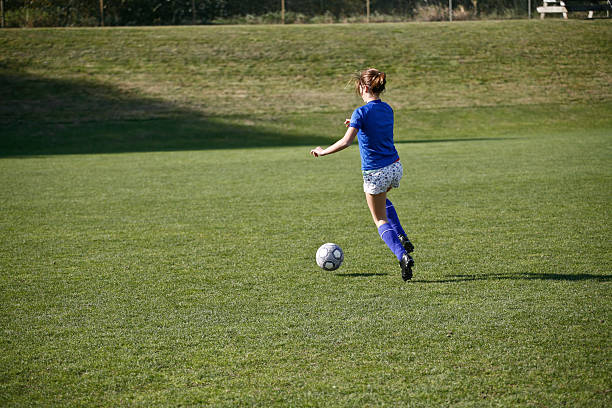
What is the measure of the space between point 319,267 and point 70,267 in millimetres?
2656

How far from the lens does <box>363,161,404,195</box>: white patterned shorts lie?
5.50 metres

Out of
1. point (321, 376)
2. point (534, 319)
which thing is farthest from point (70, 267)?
point (534, 319)

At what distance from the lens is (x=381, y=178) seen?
5.50 meters

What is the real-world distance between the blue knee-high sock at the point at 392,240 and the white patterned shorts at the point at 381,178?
0.36 m

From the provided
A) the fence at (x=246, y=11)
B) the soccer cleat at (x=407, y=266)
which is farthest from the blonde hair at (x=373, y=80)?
the fence at (x=246, y=11)

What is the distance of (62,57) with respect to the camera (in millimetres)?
28453

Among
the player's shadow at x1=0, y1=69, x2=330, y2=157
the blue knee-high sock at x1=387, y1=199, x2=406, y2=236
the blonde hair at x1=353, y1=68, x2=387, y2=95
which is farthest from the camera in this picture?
the player's shadow at x1=0, y1=69, x2=330, y2=157

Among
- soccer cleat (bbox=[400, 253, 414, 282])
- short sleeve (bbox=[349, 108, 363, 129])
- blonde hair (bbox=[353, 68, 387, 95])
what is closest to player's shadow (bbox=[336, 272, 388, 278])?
soccer cleat (bbox=[400, 253, 414, 282])

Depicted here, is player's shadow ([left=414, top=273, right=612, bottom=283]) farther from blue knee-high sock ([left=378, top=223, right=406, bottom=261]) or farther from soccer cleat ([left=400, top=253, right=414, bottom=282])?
blue knee-high sock ([left=378, top=223, right=406, bottom=261])

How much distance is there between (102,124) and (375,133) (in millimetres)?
20299

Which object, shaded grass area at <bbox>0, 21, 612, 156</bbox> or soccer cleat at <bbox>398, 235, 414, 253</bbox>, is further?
shaded grass area at <bbox>0, 21, 612, 156</bbox>

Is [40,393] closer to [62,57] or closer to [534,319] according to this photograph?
[534,319]

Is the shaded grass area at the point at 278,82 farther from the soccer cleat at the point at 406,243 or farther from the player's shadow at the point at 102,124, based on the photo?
the soccer cleat at the point at 406,243

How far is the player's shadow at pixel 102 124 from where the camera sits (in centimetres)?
2098
